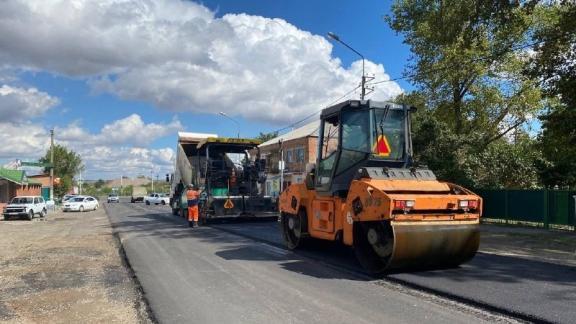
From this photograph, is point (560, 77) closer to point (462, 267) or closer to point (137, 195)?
point (462, 267)

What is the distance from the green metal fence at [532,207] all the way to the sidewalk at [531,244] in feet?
3.05

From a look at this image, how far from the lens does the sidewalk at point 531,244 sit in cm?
1197

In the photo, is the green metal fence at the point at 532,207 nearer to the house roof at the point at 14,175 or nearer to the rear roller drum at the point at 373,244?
the rear roller drum at the point at 373,244

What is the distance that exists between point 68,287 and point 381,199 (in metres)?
5.04

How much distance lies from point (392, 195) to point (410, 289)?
1452mm

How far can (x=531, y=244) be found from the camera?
47.7ft

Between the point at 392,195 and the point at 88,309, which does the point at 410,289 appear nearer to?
the point at 392,195

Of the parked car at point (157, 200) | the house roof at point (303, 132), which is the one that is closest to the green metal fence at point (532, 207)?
the house roof at point (303, 132)

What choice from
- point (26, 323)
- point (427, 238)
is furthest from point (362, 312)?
point (26, 323)

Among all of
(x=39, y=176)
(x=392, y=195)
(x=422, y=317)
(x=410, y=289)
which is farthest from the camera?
(x=39, y=176)

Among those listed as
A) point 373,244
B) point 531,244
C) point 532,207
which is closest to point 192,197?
point 531,244

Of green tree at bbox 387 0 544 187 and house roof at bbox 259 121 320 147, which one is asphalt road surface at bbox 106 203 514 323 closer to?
green tree at bbox 387 0 544 187

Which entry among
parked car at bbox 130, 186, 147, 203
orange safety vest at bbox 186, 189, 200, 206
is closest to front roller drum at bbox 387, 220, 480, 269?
orange safety vest at bbox 186, 189, 200, 206

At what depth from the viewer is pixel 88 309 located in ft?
22.7
